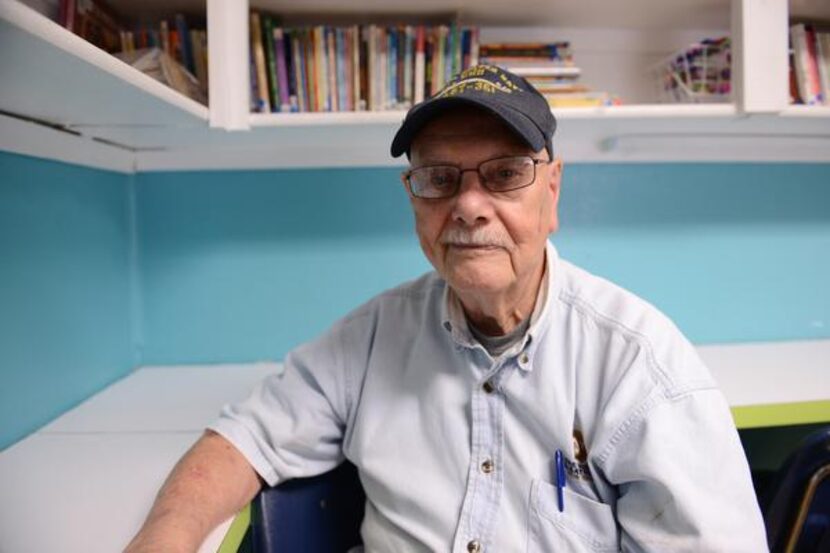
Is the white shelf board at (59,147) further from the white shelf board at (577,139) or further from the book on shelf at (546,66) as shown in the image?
the book on shelf at (546,66)

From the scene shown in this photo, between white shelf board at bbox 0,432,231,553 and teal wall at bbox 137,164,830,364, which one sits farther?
teal wall at bbox 137,164,830,364

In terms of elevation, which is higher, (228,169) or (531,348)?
(228,169)

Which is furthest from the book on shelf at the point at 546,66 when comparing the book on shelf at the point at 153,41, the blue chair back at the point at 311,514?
the blue chair back at the point at 311,514

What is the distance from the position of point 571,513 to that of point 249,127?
1033 mm

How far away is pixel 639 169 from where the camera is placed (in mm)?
1631

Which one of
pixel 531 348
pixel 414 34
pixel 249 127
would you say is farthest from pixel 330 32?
pixel 531 348

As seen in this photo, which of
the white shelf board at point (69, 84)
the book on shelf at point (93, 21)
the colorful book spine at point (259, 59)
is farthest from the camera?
the colorful book spine at point (259, 59)

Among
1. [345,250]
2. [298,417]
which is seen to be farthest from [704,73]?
[298,417]

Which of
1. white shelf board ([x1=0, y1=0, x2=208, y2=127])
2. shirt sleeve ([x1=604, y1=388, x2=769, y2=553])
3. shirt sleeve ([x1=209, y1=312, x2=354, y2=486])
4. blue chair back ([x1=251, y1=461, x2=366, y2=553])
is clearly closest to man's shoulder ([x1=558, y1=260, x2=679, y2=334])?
shirt sleeve ([x1=604, y1=388, x2=769, y2=553])

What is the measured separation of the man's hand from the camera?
2.40 feet

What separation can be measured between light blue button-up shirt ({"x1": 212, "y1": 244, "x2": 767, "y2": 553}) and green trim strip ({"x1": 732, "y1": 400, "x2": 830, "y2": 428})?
1.54 ft

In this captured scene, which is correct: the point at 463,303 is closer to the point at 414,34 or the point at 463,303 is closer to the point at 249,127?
the point at 249,127

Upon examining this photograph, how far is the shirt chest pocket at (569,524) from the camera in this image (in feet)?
2.67

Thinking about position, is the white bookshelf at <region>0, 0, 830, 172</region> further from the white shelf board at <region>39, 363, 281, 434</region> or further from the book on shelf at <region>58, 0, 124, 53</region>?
the white shelf board at <region>39, 363, 281, 434</region>
